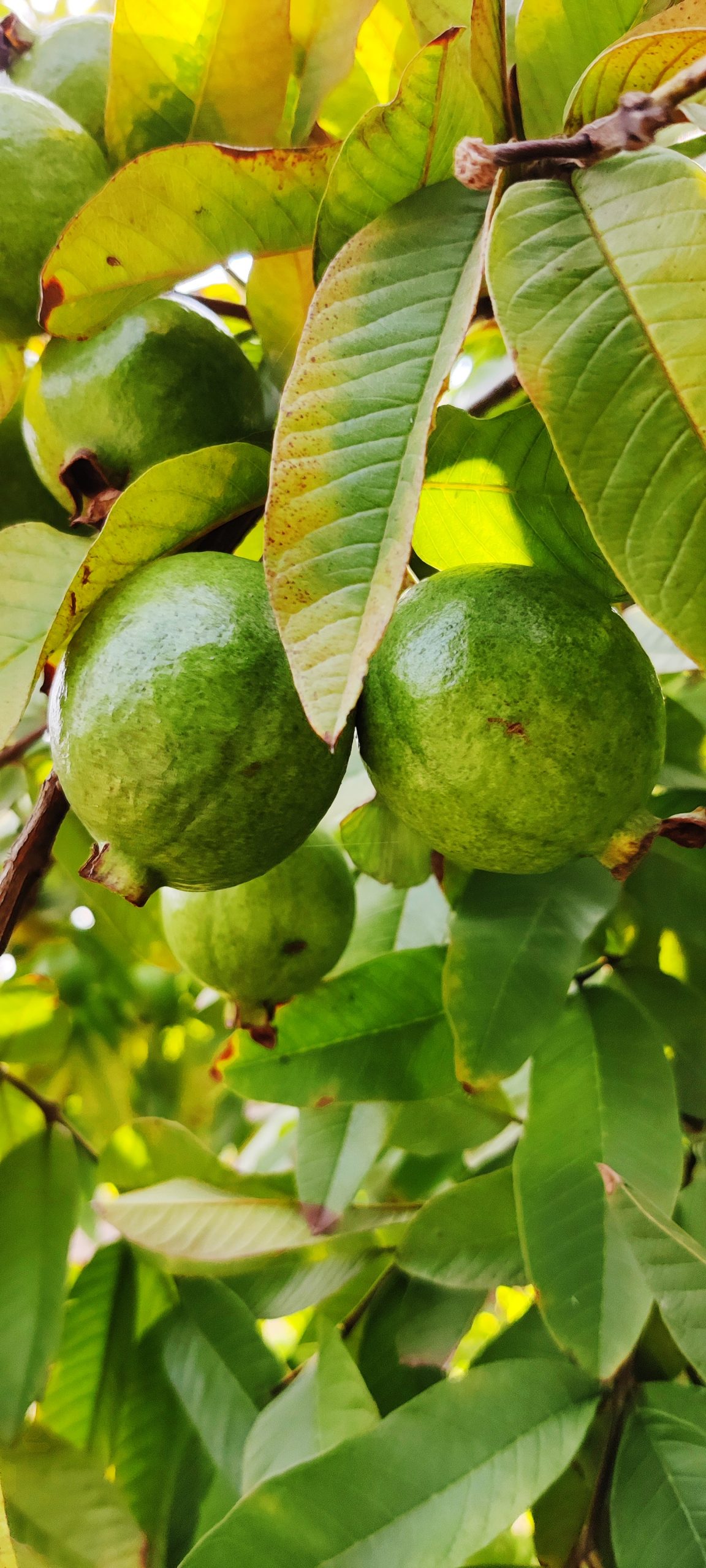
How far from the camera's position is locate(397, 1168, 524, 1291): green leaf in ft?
Answer: 2.92

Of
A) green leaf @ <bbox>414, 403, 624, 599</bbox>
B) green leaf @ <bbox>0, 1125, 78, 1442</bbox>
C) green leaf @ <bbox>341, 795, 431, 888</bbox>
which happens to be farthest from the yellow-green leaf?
green leaf @ <bbox>0, 1125, 78, 1442</bbox>

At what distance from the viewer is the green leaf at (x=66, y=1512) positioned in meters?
0.88

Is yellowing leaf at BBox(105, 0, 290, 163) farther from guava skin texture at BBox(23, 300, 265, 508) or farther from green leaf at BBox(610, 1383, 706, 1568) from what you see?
green leaf at BBox(610, 1383, 706, 1568)

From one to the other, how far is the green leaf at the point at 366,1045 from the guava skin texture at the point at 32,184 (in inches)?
26.2

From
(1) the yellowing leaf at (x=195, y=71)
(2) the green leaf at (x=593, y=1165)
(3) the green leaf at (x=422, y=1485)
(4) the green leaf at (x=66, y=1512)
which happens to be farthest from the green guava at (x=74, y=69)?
(4) the green leaf at (x=66, y=1512)

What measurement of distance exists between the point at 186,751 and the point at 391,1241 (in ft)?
2.03

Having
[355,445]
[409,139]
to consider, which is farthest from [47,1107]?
[409,139]

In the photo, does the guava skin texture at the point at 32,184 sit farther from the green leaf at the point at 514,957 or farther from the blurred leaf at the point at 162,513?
the green leaf at the point at 514,957

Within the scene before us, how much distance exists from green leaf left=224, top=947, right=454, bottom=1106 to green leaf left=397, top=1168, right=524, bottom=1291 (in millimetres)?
92

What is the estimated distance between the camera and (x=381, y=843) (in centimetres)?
96

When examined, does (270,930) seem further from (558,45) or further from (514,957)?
(558,45)

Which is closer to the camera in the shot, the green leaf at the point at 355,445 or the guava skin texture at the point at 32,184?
the green leaf at the point at 355,445

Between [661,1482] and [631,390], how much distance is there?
0.78 metres

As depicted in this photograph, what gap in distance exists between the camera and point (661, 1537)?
0.74 m
